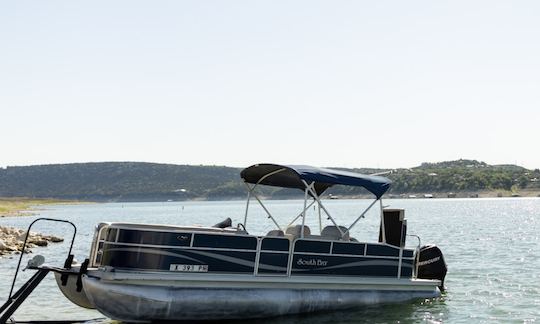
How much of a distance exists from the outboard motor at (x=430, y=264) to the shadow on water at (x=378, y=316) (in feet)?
3.88

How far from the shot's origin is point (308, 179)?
14133 millimetres

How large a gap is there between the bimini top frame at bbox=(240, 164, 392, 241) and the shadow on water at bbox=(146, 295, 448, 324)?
1698 mm

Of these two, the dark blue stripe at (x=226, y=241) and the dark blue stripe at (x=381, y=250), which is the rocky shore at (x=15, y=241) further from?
the dark blue stripe at (x=381, y=250)

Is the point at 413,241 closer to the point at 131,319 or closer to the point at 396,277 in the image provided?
the point at 396,277

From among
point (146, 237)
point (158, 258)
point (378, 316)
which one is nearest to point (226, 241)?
point (158, 258)

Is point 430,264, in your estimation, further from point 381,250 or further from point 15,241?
point 15,241

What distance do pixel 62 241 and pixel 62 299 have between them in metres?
24.2

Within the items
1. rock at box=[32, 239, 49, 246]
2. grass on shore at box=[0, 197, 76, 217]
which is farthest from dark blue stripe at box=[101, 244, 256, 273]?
grass on shore at box=[0, 197, 76, 217]

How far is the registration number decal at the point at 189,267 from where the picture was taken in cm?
1288

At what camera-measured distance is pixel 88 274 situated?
42.4 ft

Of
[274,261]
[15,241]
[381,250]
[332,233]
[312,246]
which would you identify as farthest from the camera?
[15,241]

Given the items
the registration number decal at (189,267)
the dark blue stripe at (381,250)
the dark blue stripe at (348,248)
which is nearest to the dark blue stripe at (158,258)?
the registration number decal at (189,267)

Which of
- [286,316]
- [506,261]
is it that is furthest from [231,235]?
[506,261]

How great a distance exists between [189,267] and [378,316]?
4334mm
